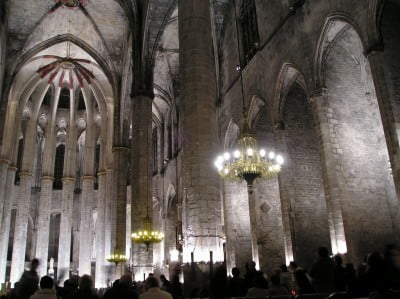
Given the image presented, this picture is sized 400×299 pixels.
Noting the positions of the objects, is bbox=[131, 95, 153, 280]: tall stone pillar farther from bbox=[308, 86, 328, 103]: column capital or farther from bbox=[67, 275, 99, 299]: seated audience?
bbox=[67, 275, 99, 299]: seated audience

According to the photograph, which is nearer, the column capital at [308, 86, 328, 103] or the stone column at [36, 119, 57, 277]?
the column capital at [308, 86, 328, 103]

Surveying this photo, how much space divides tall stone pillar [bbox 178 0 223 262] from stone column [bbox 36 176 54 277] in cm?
2001

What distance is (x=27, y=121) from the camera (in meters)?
30.4

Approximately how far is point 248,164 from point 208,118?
1844 mm

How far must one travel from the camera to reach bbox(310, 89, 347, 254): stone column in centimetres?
1140

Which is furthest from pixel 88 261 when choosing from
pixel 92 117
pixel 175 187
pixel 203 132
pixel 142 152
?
pixel 203 132

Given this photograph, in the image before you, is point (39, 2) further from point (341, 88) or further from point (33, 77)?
point (341, 88)

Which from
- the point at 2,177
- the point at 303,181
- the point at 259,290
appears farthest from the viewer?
the point at 2,177

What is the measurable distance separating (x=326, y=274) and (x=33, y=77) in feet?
87.8

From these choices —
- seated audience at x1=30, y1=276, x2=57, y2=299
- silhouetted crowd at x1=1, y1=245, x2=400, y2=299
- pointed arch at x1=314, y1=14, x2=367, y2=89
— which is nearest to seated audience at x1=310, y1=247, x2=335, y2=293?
silhouetted crowd at x1=1, y1=245, x2=400, y2=299

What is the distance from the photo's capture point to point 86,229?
2869cm

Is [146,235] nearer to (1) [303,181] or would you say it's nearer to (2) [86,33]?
(1) [303,181]

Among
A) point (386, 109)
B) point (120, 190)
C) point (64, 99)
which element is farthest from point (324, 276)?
point (64, 99)

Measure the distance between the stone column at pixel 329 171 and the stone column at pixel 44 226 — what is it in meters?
21.0
